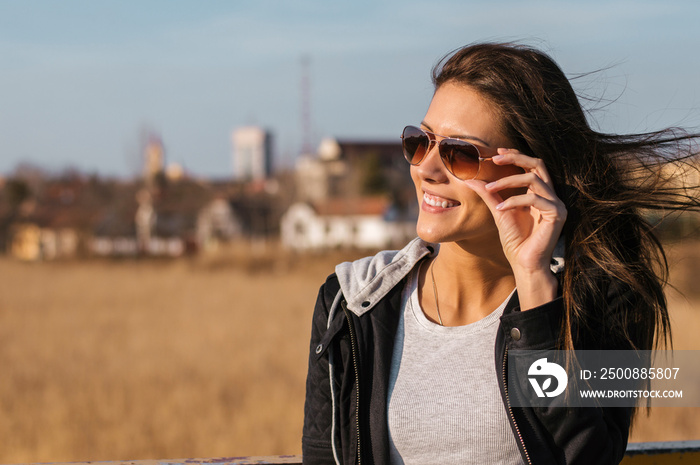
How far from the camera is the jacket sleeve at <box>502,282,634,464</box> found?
2018mm

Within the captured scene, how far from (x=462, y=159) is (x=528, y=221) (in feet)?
0.86

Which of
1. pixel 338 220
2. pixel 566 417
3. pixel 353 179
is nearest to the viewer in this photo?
pixel 566 417

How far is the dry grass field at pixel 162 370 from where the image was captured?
948 centimetres

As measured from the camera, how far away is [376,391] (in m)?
2.20

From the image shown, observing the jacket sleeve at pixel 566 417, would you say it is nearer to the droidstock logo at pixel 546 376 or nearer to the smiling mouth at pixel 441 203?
the droidstock logo at pixel 546 376

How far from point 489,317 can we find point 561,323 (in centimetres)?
24

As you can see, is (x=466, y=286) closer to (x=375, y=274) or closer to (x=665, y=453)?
(x=375, y=274)

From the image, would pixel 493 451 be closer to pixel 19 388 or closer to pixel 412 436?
pixel 412 436

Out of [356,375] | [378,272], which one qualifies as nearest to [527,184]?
[378,272]

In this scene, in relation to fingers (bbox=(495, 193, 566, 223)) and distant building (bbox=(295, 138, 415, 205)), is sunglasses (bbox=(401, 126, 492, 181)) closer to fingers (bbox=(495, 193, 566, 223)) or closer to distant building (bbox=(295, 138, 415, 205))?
fingers (bbox=(495, 193, 566, 223))

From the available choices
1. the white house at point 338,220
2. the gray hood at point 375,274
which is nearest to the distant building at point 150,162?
the white house at point 338,220

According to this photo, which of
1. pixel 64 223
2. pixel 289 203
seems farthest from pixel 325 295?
pixel 289 203

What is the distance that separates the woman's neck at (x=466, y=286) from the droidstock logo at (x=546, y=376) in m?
0.27

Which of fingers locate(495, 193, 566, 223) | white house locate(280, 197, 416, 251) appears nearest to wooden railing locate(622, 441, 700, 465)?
fingers locate(495, 193, 566, 223)
